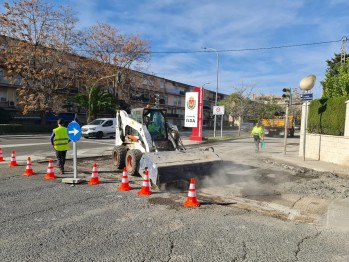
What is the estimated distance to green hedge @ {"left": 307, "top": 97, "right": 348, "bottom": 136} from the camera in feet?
42.3

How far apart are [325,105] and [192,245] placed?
12.2 metres

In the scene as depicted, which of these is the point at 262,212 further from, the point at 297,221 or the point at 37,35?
the point at 37,35

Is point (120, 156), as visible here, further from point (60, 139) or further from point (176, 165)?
point (176, 165)

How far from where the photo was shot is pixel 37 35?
30.9 meters

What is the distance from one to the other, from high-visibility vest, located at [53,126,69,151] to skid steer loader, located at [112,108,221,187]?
5.97 feet

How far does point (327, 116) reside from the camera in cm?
1374

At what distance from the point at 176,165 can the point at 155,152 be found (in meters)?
0.86

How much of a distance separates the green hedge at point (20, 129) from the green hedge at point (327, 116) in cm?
2540

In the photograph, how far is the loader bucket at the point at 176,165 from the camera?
25.5 ft

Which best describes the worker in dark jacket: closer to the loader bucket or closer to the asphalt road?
the asphalt road

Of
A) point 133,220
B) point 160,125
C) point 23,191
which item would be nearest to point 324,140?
point 160,125

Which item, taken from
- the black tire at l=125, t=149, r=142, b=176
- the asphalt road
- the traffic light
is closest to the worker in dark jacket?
the asphalt road

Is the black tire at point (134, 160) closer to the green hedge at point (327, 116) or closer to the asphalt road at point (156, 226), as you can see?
the asphalt road at point (156, 226)

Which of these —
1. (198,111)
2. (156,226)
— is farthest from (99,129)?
(156,226)
